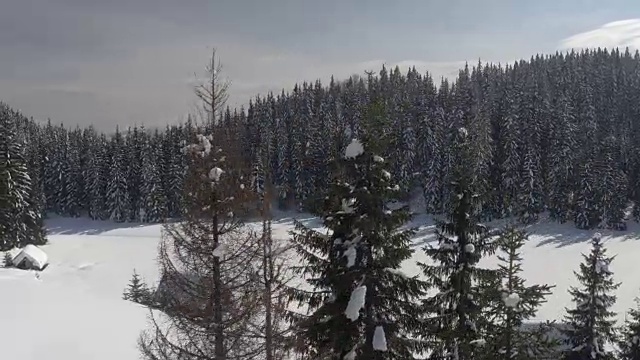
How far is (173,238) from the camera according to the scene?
9.64 m

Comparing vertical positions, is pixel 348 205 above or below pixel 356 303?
above

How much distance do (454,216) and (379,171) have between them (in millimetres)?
3762

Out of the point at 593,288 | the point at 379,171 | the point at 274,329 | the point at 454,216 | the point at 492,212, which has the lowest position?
the point at 492,212

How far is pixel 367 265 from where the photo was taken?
1038 centimetres

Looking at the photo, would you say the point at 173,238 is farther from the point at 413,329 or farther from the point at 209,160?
the point at 413,329

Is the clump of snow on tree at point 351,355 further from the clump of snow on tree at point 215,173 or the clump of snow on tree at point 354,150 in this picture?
the clump of snow on tree at point 215,173

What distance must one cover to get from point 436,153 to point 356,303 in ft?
221

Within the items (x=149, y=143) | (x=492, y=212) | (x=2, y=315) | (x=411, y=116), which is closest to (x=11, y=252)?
(x=2, y=315)

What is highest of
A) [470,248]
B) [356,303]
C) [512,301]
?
[470,248]

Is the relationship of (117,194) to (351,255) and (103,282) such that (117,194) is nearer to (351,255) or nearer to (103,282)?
(103,282)

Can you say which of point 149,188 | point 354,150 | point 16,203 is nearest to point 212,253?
point 354,150

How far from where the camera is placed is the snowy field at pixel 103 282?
78.7 ft

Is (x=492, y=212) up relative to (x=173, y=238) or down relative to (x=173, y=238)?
down

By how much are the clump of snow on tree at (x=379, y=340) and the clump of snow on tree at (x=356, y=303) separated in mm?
605
